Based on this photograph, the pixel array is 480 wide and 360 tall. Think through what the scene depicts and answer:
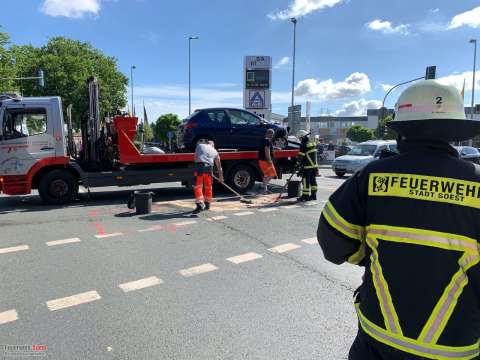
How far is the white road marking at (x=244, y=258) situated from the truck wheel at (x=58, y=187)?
5.96m

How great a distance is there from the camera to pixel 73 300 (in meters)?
3.86

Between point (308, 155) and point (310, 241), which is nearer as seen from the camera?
point (310, 241)

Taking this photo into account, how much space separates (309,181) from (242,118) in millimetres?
2838

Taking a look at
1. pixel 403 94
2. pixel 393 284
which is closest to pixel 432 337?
pixel 393 284

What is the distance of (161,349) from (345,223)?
2.03 meters

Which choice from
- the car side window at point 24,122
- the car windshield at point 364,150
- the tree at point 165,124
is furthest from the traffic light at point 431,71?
the tree at point 165,124

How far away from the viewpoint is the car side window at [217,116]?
1089cm

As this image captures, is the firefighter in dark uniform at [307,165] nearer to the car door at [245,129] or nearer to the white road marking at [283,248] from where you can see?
the car door at [245,129]

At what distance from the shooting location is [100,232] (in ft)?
21.9

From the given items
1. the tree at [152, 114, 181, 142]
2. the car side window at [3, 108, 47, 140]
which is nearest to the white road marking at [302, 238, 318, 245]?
the car side window at [3, 108, 47, 140]

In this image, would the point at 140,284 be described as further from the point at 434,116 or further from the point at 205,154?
the point at 205,154

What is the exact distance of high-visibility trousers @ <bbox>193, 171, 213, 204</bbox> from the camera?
27.3ft

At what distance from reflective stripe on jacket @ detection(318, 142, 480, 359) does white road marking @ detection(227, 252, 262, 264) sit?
3.56 m

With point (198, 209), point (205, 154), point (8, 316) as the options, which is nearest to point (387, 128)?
point (8, 316)
